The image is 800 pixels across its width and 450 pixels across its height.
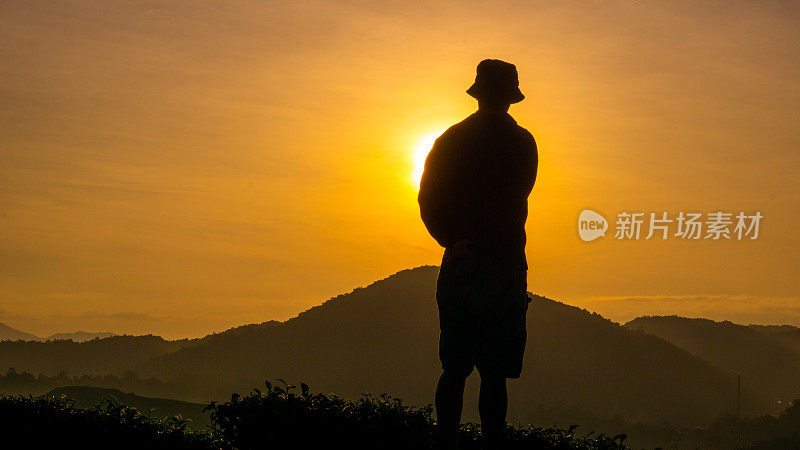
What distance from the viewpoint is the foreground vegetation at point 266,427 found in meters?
9.59

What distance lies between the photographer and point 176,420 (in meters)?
10.6

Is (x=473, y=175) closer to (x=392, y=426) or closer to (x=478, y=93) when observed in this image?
(x=478, y=93)

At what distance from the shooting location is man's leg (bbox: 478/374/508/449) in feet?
27.7

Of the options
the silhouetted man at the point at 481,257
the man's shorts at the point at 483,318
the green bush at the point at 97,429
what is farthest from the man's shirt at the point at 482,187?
the green bush at the point at 97,429

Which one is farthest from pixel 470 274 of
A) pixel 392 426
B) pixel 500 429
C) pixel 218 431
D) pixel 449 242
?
pixel 218 431

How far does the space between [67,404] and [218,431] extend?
2.03 meters

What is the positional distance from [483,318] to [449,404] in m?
0.85

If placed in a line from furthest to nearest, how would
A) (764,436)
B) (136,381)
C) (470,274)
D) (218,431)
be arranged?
(136,381)
(764,436)
(218,431)
(470,274)

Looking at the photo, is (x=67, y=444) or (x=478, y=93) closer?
(x=478, y=93)

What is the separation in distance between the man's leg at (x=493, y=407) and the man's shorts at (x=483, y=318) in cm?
11

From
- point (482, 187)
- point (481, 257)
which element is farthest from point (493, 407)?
point (482, 187)

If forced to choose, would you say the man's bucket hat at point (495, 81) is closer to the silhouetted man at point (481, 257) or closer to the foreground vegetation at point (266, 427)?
the silhouetted man at point (481, 257)

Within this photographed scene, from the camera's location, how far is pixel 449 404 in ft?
27.5

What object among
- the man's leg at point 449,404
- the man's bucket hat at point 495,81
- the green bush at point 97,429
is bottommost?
the green bush at point 97,429
